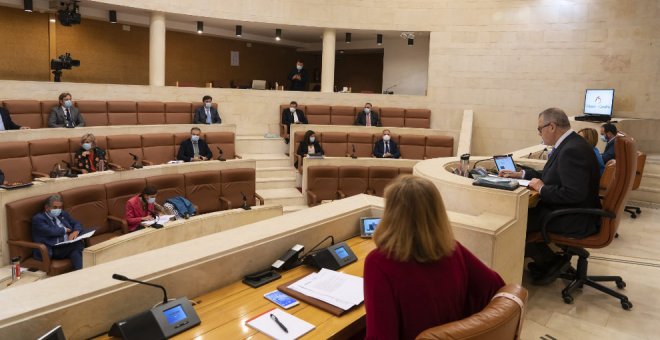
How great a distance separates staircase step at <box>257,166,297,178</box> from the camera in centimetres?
830

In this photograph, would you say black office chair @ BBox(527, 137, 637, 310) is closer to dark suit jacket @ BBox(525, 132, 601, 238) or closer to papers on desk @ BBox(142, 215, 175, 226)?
dark suit jacket @ BBox(525, 132, 601, 238)

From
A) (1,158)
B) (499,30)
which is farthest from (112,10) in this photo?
(499,30)

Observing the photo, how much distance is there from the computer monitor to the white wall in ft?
13.6

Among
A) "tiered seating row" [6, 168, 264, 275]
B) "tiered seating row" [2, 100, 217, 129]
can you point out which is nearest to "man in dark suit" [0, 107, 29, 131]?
"tiered seating row" [2, 100, 217, 129]

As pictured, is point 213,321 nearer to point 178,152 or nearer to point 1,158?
point 1,158

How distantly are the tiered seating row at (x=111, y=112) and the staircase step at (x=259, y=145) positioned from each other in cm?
90

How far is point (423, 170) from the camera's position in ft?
11.1

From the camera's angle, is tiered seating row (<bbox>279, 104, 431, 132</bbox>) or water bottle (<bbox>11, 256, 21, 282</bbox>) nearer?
water bottle (<bbox>11, 256, 21, 282</bbox>)

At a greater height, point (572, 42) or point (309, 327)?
point (572, 42)

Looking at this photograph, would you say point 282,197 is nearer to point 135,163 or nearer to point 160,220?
point 135,163

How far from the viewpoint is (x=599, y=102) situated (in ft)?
27.6

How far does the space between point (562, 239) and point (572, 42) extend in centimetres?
721

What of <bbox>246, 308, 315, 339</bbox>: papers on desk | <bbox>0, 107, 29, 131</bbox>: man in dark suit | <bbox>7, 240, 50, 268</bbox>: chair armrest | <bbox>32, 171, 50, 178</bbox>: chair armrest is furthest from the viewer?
<bbox>0, 107, 29, 131</bbox>: man in dark suit

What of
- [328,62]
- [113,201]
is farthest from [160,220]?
[328,62]
